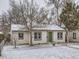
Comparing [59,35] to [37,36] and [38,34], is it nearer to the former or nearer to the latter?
[38,34]

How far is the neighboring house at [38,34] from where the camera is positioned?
98.6 ft

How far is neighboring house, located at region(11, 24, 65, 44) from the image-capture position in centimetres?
3005

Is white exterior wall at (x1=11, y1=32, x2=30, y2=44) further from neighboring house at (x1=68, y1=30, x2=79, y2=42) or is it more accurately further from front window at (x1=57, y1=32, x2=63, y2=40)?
neighboring house at (x1=68, y1=30, x2=79, y2=42)

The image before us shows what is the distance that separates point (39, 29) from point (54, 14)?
1060cm

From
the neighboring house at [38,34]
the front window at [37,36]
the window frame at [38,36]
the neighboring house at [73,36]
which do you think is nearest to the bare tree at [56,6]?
the neighboring house at [73,36]

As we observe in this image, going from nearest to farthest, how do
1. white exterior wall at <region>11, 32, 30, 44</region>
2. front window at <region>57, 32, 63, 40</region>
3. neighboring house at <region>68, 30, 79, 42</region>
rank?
1. white exterior wall at <region>11, 32, 30, 44</region>
2. front window at <region>57, 32, 63, 40</region>
3. neighboring house at <region>68, 30, 79, 42</region>

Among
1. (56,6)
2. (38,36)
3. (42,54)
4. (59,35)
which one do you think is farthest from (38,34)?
(42,54)

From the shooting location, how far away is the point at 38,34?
31.2m

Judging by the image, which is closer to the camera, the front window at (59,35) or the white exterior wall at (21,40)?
the white exterior wall at (21,40)

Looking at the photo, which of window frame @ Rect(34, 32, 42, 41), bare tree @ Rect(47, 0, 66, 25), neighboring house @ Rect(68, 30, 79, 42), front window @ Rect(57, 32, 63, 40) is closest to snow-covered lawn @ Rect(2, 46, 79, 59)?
window frame @ Rect(34, 32, 42, 41)

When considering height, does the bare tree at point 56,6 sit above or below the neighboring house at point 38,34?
above

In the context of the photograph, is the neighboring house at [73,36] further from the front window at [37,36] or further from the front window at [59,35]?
the front window at [37,36]

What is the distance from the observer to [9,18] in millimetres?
39594

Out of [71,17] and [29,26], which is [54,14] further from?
[29,26]
